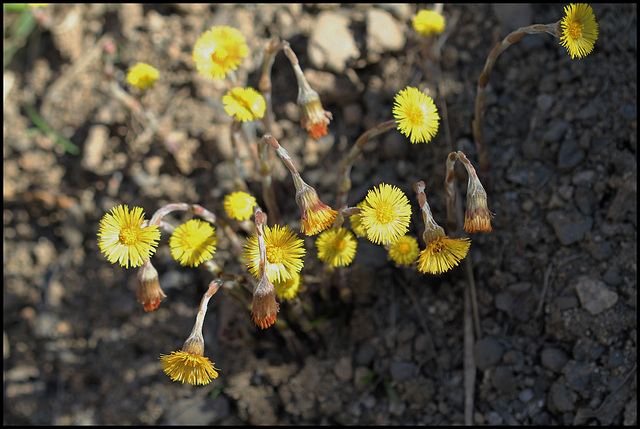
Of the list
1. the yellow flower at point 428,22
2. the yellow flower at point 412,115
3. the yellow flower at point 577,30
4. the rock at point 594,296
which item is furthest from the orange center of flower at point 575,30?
the rock at point 594,296

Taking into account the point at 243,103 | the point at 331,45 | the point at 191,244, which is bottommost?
the point at 191,244

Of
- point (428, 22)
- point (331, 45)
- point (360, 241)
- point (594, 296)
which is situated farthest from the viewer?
point (331, 45)

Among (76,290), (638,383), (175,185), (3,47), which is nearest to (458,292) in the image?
(638,383)

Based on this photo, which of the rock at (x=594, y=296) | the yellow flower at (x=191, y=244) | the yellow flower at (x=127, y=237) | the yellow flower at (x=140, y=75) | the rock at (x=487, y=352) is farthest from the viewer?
the yellow flower at (x=140, y=75)

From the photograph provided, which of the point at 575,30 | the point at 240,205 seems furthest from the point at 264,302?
the point at 575,30

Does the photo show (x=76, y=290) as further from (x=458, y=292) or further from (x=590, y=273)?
(x=590, y=273)

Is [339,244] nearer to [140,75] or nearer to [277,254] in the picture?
[277,254]

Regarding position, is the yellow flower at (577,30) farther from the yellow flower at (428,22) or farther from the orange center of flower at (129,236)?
the orange center of flower at (129,236)
